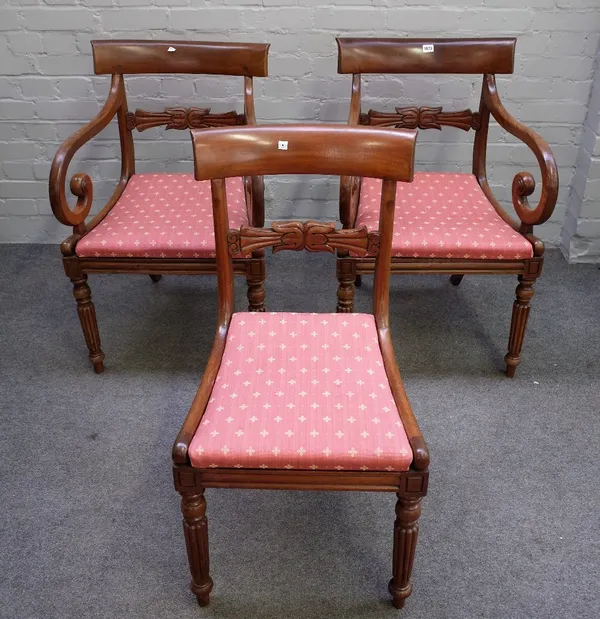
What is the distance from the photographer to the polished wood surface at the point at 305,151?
4.44ft

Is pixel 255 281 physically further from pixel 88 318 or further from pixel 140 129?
pixel 140 129

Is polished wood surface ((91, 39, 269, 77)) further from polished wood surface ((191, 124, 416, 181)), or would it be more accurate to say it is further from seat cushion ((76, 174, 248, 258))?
polished wood surface ((191, 124, 416, 181))

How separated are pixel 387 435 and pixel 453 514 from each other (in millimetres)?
490

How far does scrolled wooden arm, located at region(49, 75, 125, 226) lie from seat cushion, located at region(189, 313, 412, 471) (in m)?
0.57

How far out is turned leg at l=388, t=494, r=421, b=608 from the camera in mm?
1245

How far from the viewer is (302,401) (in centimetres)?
129

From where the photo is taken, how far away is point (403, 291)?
2.41m

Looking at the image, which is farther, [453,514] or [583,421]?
[583,421]

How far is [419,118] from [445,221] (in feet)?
1.23

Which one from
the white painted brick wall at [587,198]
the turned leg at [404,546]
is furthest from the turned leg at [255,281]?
the white painted brick wall at [587,198]

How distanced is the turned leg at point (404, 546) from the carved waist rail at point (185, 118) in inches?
49.1

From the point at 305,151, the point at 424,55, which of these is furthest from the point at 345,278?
the point at 424,55

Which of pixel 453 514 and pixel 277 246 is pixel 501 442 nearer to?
pixel 453 514

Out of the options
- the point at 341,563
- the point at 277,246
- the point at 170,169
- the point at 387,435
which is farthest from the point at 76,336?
the point at 387,435
